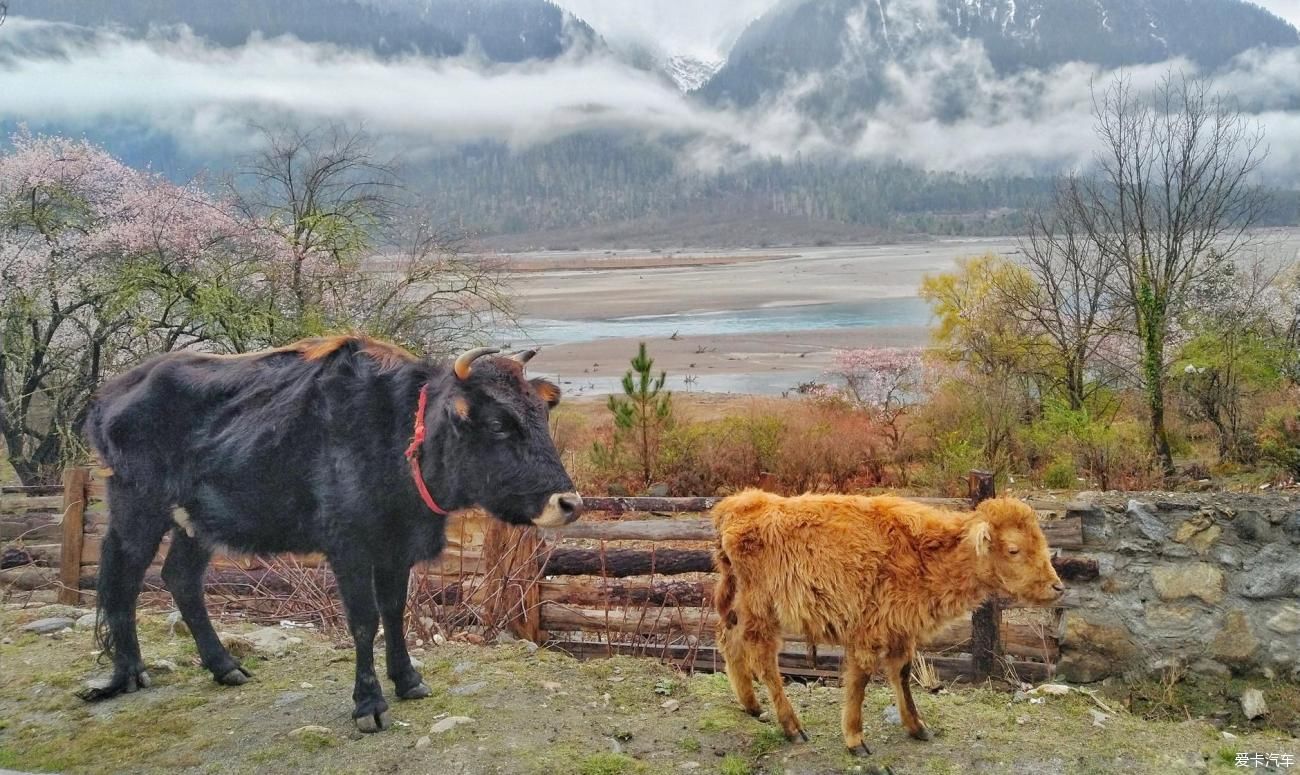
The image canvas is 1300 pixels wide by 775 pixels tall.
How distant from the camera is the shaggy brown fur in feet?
16.8

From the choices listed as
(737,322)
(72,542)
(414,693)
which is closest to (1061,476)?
(414,693)

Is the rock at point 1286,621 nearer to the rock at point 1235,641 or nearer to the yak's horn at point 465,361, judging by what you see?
the rock at point 1235,641

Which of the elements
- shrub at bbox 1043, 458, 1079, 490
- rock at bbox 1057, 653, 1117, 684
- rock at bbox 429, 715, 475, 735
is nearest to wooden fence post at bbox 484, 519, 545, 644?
rock at bbox 429, 715, 475, 735

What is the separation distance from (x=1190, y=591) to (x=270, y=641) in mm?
6666

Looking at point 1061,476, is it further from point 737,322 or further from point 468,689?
point 737,322

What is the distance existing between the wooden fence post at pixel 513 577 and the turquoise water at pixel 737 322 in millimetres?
31504

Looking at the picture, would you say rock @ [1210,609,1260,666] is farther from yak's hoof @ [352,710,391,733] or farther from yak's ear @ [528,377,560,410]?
yak's hoof @ [352,710,391,733]

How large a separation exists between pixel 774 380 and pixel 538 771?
2715 centimetres

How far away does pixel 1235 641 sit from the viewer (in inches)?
282

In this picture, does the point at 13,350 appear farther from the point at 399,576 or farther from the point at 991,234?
the point at 991,234

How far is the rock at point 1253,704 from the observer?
6820mm

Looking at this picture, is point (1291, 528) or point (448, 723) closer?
point (448, 723)

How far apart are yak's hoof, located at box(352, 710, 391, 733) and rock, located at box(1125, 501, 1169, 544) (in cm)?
560

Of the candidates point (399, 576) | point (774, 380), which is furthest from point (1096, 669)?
point (774, 380)
